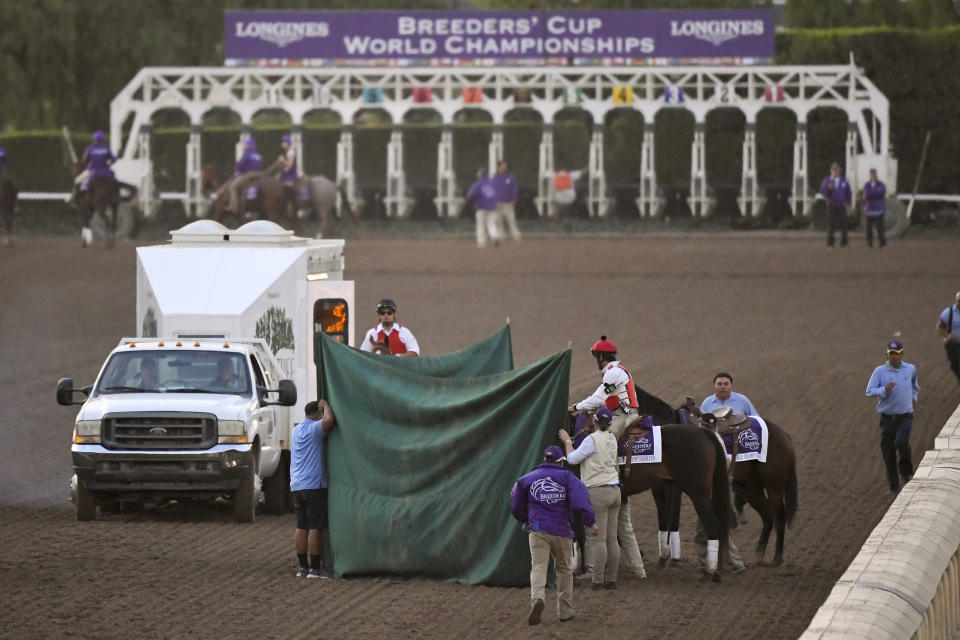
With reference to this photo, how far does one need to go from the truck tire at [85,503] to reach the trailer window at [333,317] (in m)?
2.91

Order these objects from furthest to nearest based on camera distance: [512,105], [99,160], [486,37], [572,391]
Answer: [486,37] → [512,105] → [99,160] → [572,391]

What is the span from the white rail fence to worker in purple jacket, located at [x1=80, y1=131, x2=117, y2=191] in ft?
92.4

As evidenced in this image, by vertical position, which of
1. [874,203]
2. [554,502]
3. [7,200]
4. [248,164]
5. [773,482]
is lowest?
[773,482]

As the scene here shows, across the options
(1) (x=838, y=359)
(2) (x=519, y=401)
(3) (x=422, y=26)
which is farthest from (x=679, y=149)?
(2) (x=519, y=401)

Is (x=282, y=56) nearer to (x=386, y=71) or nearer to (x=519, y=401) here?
(x=386, y=71)

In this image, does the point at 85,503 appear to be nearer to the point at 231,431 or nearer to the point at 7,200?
the point at 231,431

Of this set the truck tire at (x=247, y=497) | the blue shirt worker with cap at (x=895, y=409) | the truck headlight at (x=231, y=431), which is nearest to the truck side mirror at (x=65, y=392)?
the truck headlight at (x=231, y=431)

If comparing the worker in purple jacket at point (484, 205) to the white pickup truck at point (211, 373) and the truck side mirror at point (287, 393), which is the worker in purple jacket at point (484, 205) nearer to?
the white pickup truck at point (211, 373)

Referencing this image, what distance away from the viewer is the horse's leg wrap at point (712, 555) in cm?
1320

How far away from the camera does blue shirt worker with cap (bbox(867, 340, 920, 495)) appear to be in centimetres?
1762

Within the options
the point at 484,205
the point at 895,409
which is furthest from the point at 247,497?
the point at 484,205

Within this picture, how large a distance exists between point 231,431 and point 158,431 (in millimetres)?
607

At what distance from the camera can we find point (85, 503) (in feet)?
52.1

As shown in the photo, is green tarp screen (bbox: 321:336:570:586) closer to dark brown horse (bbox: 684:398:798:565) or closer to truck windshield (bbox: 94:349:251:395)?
dark brown horse (bbox: 684:398:798:565)
